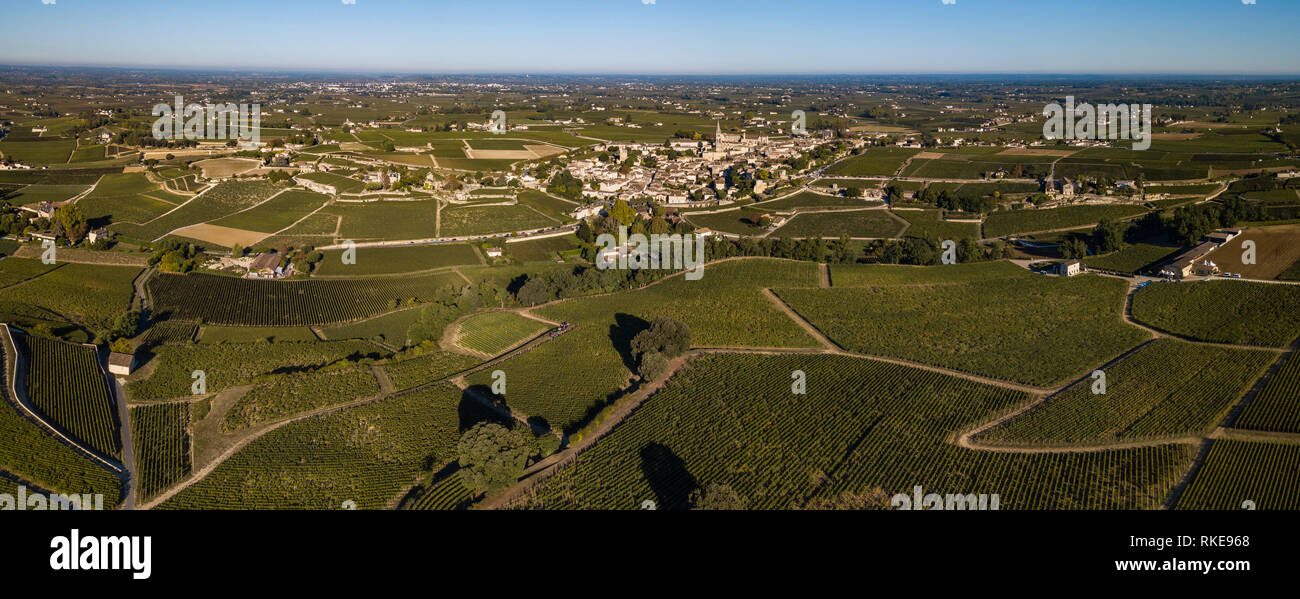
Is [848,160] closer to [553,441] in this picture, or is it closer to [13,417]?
[553,441]

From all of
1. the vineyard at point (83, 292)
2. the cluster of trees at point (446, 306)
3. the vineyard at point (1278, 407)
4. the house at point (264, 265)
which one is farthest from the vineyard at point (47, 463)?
the vineyard at point (1278, 407)

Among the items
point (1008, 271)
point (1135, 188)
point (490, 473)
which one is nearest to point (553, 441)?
point (490, 473)

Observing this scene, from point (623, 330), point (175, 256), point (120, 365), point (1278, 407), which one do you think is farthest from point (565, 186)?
point (1278, 407)

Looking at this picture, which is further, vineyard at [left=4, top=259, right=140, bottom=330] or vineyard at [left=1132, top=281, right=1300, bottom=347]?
vineyard at [left=4, top=259, right=140, bottom=330]

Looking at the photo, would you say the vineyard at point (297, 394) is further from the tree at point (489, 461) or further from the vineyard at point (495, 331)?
the tree at point (489, 461)

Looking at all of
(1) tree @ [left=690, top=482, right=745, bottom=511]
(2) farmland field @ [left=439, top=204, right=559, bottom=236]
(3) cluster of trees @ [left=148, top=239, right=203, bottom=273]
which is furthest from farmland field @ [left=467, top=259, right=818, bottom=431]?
(3) cluster of trees @ [left=148, top=239, right=203, bottom=273]

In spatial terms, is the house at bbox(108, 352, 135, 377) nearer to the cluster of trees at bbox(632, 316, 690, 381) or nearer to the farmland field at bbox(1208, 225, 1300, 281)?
the cluster of trees at bbox(632, 316, 690, 381)
